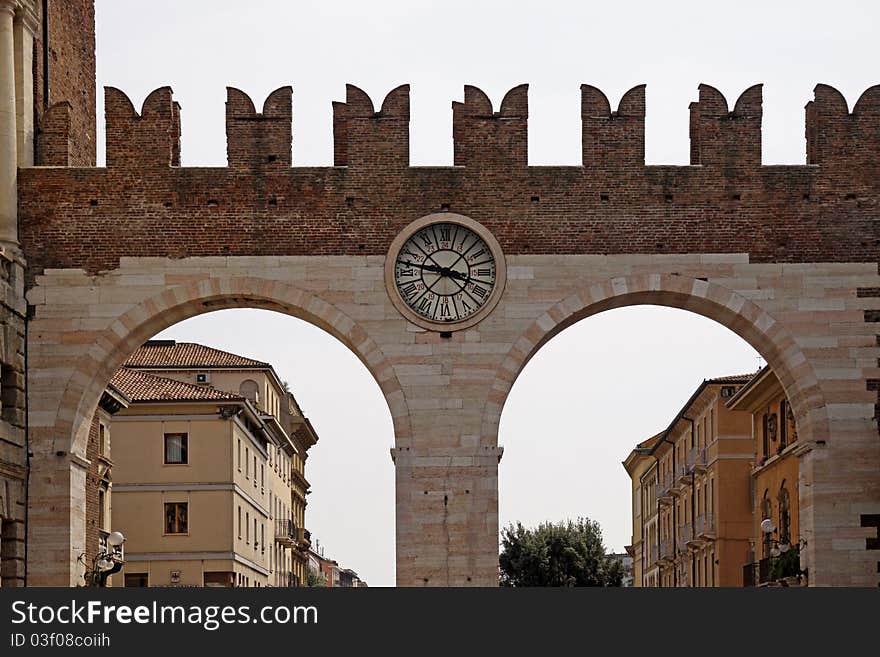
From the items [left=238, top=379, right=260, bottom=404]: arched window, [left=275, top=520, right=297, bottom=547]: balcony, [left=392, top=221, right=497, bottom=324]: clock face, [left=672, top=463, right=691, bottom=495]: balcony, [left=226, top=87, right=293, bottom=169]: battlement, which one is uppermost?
[left=238, top=379, right=260, bottom=404]: arched window

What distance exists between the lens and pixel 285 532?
83562 mm

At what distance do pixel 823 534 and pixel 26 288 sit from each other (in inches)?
563

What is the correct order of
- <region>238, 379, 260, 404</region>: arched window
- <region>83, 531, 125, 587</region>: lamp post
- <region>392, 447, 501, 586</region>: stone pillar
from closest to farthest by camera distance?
<region>392, 447, 501, 586</region>: stone pillar
<region>83, 531, 125, 587</region>: lamp post
<region>238, 379, 260, 404</region>: arched window

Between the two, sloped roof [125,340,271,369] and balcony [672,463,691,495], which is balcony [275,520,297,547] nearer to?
sloped roof [125,340,271,369]

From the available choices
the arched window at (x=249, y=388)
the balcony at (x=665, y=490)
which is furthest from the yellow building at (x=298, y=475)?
the balcony at (x=665, y=490)

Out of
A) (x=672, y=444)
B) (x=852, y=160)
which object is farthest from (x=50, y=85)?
(x=672, y=444)

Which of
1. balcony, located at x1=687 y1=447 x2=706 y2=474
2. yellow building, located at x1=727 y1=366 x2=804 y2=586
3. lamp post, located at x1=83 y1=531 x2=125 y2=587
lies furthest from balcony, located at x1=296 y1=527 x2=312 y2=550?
lamp post, located at x1=83 y1=531 x2=125 y2=587

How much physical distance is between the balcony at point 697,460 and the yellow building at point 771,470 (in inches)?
371

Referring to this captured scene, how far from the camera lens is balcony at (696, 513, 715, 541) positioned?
65.4 metres

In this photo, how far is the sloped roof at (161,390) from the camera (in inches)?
2515

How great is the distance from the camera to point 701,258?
1389 inches

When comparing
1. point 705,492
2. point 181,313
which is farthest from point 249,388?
point 181,313

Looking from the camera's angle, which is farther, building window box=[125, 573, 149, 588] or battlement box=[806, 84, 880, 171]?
building window box=[125, 573, 149, 588]

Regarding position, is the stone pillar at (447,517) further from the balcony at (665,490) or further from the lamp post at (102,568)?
the balcony at (665,490)
